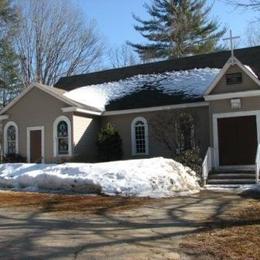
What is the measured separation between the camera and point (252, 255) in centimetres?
827

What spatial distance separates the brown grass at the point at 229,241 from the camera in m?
8.38

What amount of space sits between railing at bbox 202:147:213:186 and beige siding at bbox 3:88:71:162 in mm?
7314

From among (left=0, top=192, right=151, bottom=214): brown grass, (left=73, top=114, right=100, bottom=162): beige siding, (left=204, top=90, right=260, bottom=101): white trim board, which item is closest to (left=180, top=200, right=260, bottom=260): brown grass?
(left=0, top=192, right=151, bottom=214): brown grass

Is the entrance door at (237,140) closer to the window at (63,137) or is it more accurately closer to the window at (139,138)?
the window at (139,138)

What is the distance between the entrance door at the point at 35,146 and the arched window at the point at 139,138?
475 cm

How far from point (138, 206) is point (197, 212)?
1.87m

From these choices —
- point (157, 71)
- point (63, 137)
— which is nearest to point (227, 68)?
point (157, 71)

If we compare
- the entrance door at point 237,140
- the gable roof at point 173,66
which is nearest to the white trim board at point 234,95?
the entrance door at point 237,140

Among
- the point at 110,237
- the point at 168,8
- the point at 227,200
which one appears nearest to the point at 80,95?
the point at 227,200

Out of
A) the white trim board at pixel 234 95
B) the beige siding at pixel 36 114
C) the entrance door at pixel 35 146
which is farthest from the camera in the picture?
the entrance door at pixel 35 146

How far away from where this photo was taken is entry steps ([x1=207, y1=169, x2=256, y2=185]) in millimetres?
→ 19875

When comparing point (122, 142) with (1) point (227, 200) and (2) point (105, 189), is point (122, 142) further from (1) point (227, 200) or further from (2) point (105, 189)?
(1) point (227, 200)

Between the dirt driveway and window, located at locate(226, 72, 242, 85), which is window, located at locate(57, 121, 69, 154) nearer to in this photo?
window, located at locate(226, 72, 242, 85)

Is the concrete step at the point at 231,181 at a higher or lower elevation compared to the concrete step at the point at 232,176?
lower
